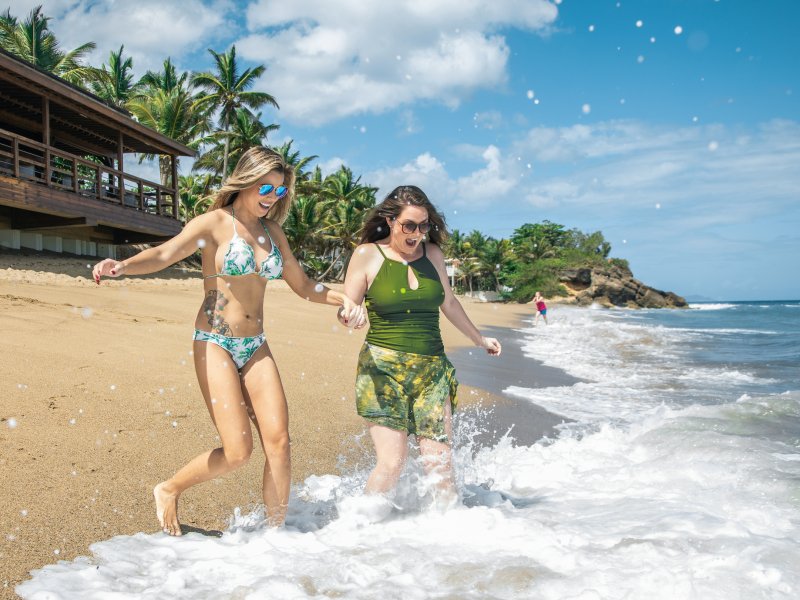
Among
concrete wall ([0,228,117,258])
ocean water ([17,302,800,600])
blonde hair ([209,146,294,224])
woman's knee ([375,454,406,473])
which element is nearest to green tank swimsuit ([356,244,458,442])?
woman's knee ([375,454,406,473])

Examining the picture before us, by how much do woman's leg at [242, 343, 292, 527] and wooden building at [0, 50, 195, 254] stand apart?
14634 mm

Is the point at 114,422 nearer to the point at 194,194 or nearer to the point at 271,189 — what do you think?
the point at 271,189

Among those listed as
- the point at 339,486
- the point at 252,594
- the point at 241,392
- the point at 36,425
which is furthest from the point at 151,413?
the point at 252,594

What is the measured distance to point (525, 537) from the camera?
3377mm

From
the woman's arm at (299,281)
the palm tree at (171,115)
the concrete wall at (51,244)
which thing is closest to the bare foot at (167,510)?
the woman's arm at (299,281)

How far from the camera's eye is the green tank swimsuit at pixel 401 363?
11.1 ft

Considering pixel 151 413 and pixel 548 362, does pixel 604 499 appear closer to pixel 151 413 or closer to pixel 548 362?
pixel 151 413

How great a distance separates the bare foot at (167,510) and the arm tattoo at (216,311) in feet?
2.77

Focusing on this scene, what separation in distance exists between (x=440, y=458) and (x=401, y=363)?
22.3 inches

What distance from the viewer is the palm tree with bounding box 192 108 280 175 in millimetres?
38062

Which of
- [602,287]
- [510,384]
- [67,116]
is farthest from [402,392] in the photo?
[602,287]

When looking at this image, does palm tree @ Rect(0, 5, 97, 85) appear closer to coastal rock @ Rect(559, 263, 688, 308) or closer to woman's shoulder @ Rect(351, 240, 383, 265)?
woman's shoulder @ Rect(351, 240, 383, 265)

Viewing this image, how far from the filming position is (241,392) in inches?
122

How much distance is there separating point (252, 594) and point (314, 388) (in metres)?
4.39
